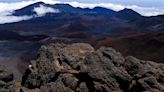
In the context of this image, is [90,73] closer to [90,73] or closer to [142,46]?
[90,73]

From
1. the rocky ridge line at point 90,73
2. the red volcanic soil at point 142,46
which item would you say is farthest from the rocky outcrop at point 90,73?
the red volcanic soil at point 142,46

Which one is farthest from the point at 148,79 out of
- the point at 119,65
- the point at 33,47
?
the point at 33,47

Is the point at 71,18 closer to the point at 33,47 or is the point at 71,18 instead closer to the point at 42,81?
the point at 33,47

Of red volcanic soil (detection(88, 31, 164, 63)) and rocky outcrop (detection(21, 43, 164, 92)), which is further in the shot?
red volcanic soil (detection(88, 31, 164, 63))

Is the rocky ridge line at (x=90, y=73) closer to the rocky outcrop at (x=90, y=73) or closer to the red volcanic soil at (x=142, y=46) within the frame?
the rocky outcrop at (x=90, y=73)

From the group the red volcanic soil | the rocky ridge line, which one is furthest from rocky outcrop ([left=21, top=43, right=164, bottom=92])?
the red volcanic soil

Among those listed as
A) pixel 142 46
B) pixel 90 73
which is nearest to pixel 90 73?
pixel 90 73

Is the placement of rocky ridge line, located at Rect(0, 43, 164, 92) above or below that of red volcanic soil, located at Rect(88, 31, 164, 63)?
above

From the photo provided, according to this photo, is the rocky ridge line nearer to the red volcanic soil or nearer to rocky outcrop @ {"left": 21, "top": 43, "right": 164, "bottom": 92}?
rocky outcrop @ {"left": 21, "top": 43, "right": 164, "bottom": 92}
